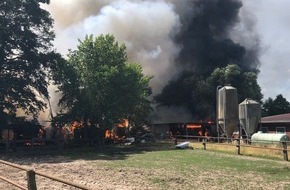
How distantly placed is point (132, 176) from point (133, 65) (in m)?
26.7

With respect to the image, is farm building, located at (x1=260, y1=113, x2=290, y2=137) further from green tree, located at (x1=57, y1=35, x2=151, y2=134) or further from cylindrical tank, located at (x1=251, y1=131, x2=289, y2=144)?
green tree, located at (x1=57, y1=35, x2=151, y2=134)

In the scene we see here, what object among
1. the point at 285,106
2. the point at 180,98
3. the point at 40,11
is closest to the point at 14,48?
the point at 40,11

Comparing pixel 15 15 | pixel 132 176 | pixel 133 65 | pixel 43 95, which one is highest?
pixel 15 15

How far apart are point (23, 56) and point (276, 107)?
50.2 m

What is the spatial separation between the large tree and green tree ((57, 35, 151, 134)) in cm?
220

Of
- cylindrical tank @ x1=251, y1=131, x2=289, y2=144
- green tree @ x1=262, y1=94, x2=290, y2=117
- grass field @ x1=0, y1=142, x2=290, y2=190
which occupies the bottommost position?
grass field @ x1=0, y1=142, x2=290, y2=190

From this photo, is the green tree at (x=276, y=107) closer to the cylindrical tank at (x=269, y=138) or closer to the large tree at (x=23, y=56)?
the cylindrical tank at (x=269, y=138)

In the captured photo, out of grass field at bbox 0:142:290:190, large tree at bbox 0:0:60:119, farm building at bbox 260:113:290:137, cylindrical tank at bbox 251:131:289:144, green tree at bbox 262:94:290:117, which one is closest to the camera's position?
grass field at bbox 0:142:290:190

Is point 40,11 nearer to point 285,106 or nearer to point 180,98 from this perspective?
point 180,98

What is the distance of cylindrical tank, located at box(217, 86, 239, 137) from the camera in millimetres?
38875

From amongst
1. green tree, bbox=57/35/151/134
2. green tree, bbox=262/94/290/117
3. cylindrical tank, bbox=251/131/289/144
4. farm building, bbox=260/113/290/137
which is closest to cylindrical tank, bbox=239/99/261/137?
cylindrical tank, bbox=251/131/289/144

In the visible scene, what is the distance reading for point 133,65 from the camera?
1686 inches

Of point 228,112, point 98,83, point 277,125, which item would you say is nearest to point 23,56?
point 98,83

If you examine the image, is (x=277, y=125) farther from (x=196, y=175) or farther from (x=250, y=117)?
(x=196, y=175)
